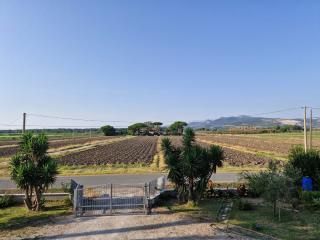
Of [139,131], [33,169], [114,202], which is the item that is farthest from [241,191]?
[139,131]

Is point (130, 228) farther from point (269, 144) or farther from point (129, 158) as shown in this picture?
point (269, 144)

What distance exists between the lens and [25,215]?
13812 mm

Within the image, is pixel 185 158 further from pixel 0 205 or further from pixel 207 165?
pixel 0 205

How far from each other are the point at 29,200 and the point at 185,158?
7.50 meters

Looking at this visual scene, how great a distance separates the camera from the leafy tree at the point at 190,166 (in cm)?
1505

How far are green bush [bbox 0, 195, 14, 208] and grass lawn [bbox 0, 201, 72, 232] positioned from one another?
0.38 metres

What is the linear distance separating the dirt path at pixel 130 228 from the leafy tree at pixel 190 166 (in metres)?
2.36

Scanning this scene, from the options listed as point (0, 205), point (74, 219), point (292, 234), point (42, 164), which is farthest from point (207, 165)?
point (0, 205)

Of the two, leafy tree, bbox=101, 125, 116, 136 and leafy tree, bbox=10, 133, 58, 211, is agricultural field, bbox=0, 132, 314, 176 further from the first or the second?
leafy tree, bbox=101, 125, 116, 136

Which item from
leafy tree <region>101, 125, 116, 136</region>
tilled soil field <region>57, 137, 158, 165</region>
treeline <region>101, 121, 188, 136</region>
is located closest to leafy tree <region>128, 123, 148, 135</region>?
treeline <region>101, 121, 188, 136</region>

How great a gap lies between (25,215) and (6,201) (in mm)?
2401

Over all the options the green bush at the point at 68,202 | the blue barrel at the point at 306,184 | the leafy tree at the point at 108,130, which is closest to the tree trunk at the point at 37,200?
the green bush at the point at 68,202

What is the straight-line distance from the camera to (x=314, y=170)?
17109 millimetres

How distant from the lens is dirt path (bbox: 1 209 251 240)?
1067cm
